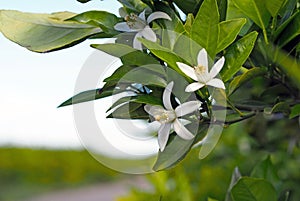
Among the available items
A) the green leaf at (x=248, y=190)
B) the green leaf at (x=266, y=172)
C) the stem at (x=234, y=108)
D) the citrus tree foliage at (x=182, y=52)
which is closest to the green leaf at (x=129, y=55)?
the citrus tree foliage at (x=182, y=52)

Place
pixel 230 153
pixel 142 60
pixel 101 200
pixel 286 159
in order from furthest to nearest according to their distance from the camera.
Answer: pixel 101 200
pixel 230 153
pixel 286 159
pixel 142 60

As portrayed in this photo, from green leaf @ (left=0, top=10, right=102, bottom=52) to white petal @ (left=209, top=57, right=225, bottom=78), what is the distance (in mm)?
161

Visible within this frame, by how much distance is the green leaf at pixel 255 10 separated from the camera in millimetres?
675

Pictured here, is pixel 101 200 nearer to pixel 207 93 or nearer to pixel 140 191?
pixel 140 191

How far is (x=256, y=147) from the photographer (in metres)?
1.87

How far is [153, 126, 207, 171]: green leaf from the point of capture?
0.63m

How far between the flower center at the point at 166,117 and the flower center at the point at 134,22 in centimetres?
11

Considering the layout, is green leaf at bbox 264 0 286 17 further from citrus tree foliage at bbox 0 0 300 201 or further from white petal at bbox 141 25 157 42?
white petal at bbox 141 25 157 42

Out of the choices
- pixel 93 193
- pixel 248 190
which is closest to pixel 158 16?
pixel 248 190

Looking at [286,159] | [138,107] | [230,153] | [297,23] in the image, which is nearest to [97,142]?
[138,107]

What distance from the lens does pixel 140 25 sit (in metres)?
0.65

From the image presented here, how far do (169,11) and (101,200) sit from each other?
804 cm

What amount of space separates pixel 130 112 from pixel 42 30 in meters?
0.16

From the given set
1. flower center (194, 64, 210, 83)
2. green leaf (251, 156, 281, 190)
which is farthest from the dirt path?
flower center (194, 64, 210, 83)
